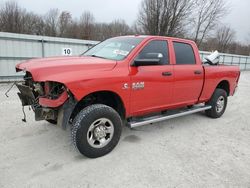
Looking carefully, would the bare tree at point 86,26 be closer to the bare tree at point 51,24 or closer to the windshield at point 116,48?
the bare tree at point 51,24

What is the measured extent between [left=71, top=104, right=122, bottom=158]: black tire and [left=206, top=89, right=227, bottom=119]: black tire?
10.2 ft

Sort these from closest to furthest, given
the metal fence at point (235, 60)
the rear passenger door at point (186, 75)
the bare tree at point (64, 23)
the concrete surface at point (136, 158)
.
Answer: the concrete surface at point (136, 158)
the rear passenger door at point (186, 75)
the metal fence at point (235, 60)
the bare tree at point (64, 23)

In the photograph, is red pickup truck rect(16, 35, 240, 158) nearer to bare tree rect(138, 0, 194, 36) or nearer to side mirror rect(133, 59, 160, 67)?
side mirror rect(133, 59, 160, 67)

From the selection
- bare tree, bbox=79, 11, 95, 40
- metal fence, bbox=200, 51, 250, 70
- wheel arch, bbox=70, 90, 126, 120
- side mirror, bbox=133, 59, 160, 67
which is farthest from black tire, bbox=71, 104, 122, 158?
bare tree, bbox=79, 11, 95, 40

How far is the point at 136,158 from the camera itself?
11.2ft

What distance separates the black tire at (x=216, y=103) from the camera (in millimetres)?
5469

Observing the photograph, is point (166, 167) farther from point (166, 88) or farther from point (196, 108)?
point (196, 108)

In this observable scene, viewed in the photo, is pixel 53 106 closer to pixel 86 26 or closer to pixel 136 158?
pixel 136 158

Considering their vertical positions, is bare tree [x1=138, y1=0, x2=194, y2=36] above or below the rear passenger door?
above

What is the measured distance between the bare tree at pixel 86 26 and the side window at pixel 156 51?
3287 centimetres

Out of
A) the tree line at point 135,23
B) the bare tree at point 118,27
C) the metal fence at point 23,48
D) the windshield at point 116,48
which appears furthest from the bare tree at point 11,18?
the windshield at point 116,48

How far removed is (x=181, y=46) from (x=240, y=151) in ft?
7.94

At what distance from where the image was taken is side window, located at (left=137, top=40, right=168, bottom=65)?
3709mm

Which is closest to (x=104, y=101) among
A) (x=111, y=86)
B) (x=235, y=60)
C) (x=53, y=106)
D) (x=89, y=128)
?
(x=111, y=86)
